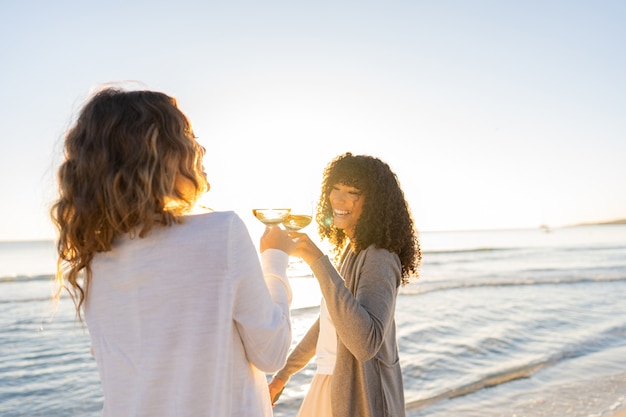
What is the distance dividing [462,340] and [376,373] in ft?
25.6

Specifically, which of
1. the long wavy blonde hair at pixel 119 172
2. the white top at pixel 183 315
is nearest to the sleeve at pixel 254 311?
the white top at pixel 183 315

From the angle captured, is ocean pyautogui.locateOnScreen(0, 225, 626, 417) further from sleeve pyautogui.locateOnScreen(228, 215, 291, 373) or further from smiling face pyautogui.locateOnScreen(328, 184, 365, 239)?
sleeve pyautogui.locateOnScreen(228, 215, 291, 373)

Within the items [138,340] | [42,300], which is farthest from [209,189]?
[42,300]

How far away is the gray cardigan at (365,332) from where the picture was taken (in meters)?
2.26

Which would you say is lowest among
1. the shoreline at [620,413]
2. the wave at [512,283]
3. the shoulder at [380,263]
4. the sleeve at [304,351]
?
the wave at [512,283]

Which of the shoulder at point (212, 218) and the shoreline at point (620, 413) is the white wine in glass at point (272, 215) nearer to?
the shoulder at point (212, 218)

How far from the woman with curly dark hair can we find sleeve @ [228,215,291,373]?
60cm

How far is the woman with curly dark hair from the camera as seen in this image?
228 centimetres

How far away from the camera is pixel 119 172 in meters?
1.50

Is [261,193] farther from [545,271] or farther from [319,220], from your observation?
[545,271]

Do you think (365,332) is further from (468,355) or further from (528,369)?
(468,355)

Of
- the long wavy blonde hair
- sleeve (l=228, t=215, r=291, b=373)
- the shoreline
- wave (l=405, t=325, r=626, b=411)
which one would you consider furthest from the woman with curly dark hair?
the shoreline

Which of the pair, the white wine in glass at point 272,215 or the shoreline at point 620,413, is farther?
the shoreline at point 620,413

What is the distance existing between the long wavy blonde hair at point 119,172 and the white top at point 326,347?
1.25 m
